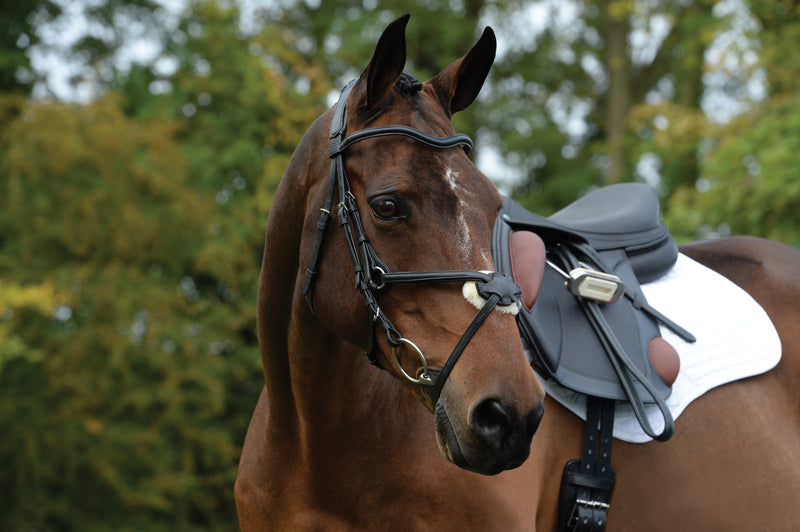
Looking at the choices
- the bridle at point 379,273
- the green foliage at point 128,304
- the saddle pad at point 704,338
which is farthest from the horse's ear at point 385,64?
the green foliage at point 128,304

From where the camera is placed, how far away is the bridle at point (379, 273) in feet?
6.47

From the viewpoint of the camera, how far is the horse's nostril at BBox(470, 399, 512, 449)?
1.86m

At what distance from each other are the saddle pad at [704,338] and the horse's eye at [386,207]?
93 centimetres

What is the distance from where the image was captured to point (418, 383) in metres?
2.04

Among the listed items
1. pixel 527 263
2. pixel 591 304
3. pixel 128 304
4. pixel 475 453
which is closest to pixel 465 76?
pixel 527 263

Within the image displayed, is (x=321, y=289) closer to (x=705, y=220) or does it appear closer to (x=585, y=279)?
(x=585, y=279)

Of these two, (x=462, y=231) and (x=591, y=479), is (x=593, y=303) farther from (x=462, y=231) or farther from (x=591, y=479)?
(x=462, y=231)

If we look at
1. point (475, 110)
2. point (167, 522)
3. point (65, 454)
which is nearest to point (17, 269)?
point (65, 454)

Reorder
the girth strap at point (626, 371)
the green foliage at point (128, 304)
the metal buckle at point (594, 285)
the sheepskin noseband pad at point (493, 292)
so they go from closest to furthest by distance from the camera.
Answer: the sheepskin noseband pad at point (493, 292) < the girth strap at point (626, 371) < the metal buckle at point (594, 285) < the green foliage at point (128, 304)

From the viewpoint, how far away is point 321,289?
2287 millimetres

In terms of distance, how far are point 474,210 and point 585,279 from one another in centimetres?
67

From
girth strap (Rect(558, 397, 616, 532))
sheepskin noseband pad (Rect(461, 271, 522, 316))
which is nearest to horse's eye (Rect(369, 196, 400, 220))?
sheepskin noseband pad (Rect(461, 271, 522, 316))

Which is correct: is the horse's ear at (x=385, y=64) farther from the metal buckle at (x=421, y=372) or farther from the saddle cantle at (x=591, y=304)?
the metal buckle at (x=421, y=372)

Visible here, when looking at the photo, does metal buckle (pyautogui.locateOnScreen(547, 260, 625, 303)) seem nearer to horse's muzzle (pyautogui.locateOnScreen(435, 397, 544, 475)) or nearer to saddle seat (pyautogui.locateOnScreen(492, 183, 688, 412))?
saddle seat (pyautogui.locateOnScreen(492, 183, 688, 412))
